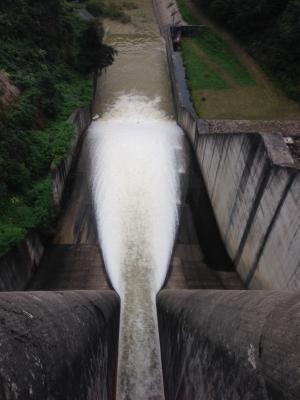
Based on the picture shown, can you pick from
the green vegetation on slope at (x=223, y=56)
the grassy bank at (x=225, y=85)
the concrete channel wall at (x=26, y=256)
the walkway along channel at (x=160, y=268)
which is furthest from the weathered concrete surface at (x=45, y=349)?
the green vegetation on slope at (x=223, y=56)

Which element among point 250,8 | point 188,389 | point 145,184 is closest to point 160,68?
point 250,8

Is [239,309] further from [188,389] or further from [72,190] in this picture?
[72,190]

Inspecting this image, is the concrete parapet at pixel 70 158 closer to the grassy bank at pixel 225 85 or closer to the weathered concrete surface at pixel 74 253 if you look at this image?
the weathered concrete surface at pixel 74 253

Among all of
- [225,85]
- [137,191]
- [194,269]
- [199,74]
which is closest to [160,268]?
[194,269]

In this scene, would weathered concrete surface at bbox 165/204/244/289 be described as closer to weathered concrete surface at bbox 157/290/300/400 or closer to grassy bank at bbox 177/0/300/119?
weathered concrete surface at bbox 157/290/300/400

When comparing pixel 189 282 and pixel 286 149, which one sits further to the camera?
pixel 189 282

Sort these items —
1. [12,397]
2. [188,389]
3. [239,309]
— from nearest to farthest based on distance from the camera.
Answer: [12,397], [239,309], [188,389]
